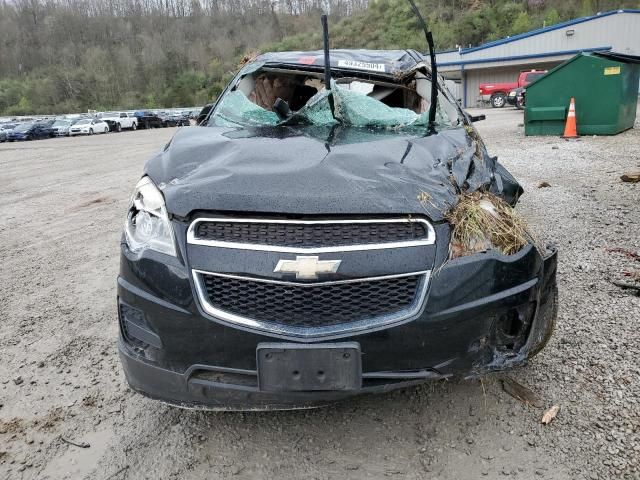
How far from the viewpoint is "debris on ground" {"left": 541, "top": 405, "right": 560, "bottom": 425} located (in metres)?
2.15

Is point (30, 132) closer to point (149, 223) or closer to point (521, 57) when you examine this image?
point (521, 57)

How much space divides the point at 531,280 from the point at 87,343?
249cm

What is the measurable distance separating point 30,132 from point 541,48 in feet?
128

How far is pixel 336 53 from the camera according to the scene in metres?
3.84

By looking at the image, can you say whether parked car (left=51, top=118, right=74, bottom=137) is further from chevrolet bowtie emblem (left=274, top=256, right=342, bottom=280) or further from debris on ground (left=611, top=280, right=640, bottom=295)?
chevrolet bowtie emblem (left=274, top=256, right=342, bottom=280)

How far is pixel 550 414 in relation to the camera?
2.18 meters

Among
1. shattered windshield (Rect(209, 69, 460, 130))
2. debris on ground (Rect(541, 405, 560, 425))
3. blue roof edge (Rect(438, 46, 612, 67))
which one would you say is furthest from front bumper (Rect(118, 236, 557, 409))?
blue roof edge (Rect(438, 46, 612, 67))

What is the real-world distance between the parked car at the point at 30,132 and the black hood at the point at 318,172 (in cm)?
3682

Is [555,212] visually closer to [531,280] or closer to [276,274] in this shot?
[531,280]

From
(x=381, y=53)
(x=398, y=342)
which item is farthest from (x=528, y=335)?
(x=381, y=53)

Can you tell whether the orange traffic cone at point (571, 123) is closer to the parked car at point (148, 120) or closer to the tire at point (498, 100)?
the tire at point (498, 100)

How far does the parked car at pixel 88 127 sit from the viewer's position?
35.7m

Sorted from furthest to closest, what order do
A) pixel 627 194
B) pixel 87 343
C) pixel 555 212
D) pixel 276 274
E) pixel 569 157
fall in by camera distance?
1. pixel 569 157
2. pixel 627 194
3. pixel 555 212
4. pixel 87 343
5. pixel 276 274

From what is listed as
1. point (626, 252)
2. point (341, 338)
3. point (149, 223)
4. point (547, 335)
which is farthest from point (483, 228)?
point (626, 252)
